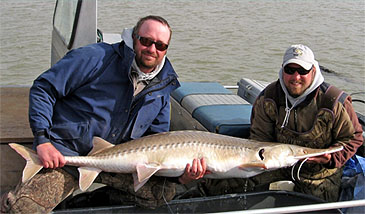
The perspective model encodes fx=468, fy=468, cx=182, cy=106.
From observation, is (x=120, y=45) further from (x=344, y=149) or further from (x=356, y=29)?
(x=356, y=29)

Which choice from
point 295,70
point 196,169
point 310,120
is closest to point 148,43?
point 196,169

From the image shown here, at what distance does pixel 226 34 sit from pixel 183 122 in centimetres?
1061

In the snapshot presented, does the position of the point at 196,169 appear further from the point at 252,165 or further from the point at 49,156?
the point at 49,156

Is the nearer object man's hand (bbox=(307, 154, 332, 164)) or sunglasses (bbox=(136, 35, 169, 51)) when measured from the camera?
sunglasses (bbox=(136, 35, 169, 51))

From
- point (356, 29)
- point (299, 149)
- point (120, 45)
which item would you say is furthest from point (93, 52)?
point (356, 29)

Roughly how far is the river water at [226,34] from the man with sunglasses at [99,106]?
6.66 meters

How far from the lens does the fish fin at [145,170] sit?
2.94m

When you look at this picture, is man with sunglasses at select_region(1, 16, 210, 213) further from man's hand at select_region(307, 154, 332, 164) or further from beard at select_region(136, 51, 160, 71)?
man's hand at select_region(307, 154, 332, 164)

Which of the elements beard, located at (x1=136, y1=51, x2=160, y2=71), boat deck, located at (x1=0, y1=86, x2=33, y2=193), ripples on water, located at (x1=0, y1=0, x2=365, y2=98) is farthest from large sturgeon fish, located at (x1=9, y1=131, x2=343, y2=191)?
ripples on water, located at (x1=0, y1=0, x2=365, y2=98)

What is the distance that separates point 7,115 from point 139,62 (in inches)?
68.3

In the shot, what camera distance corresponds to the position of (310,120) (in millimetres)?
3396

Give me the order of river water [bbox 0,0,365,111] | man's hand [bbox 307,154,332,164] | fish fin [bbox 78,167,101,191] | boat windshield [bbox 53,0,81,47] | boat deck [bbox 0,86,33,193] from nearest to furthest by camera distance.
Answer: fish fin [bbox 78,167,101,191], man's hand [bbox 307,154,332,164], boat deck [bbox 0,86,33,193], boat windshield [bbox 53,0,81,47], river water [bbox 0,0,365,111]

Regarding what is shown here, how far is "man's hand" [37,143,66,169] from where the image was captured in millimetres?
2865

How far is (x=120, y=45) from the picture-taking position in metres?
3.26
